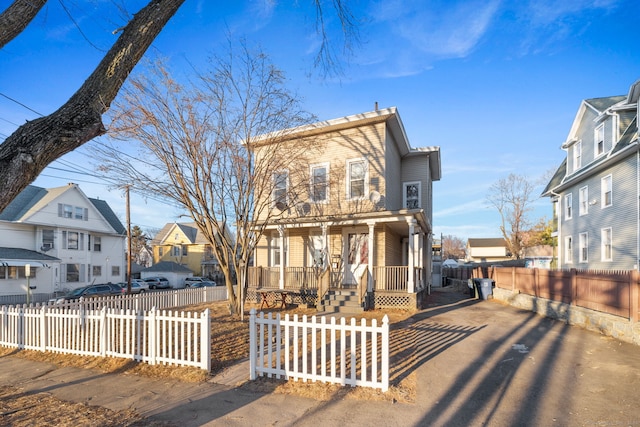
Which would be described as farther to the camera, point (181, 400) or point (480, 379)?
point (480, 379)

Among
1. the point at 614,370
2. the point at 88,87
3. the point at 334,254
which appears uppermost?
the point at 88,87

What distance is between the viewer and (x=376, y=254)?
15484mm

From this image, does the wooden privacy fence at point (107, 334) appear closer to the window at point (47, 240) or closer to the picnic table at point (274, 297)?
the picnic table at point (274, 297)

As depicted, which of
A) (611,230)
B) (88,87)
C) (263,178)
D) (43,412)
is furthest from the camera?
(611,230)

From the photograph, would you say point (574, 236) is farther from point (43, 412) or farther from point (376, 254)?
point (43, 412)

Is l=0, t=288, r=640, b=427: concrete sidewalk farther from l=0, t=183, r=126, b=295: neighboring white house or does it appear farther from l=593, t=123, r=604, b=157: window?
l=0, t=183, r=126, b=295: neighboring white house

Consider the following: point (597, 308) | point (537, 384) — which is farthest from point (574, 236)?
point (537, 384)

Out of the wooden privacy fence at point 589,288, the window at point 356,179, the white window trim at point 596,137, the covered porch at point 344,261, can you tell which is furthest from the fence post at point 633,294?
the white window trim at point 596,137

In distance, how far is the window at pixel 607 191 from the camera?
57.5 feet

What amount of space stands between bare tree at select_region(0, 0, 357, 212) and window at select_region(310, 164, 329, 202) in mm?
10517

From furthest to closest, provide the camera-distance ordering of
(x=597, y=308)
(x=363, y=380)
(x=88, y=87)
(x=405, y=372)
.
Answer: (x=597, y=308)
(x=405, y=372)
(x=363, y=380)
(x=88, y=87)

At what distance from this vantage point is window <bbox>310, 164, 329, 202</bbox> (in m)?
15.1


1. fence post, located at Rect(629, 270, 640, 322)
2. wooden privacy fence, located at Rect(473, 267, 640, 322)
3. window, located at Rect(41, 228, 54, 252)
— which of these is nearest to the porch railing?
wooden privacy fence, located at Rect(473, 267, 640, 322)

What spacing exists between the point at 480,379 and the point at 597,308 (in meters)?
6.57
